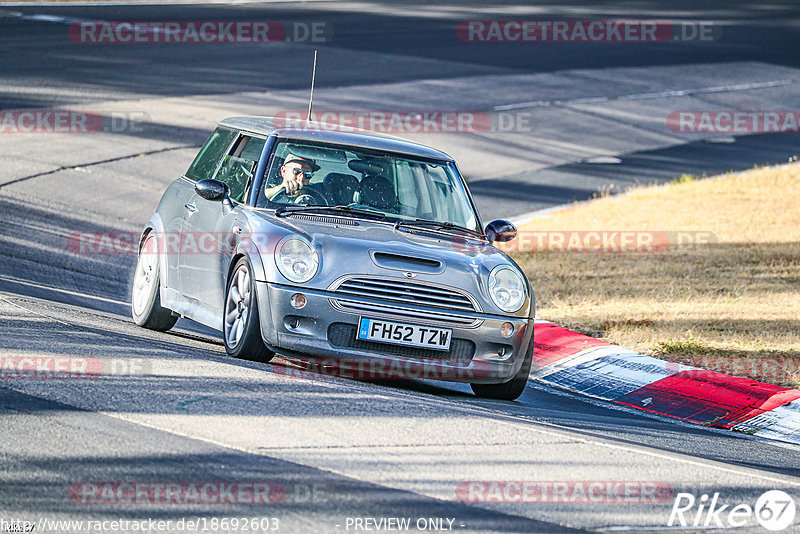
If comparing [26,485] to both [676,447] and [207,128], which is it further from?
[207,128]

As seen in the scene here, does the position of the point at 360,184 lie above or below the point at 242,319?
above

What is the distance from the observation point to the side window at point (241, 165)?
8.33 m

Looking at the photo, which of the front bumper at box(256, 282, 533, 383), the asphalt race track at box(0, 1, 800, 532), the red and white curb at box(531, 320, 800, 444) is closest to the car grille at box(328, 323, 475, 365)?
the front bumper at box(256, 282, 533, 383)

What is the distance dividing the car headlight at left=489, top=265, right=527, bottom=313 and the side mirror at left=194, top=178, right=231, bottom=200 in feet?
6.72

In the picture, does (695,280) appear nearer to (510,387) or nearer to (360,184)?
(510,387)

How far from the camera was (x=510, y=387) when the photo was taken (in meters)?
7.88

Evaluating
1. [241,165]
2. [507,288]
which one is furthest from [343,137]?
[507,288]

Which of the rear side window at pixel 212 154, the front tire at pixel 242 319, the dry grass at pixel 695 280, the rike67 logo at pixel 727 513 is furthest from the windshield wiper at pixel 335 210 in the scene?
the rike67 logo at pixel 727 513

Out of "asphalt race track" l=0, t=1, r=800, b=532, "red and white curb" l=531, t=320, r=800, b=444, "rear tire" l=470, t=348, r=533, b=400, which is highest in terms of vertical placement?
"asphalt race track" l=0, t=1, r=800, b=532

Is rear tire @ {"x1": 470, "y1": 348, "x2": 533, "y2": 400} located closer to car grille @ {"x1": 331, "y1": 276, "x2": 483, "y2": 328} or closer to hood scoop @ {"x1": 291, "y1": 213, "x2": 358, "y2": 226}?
car grille @ {"x1": 331, "y1": 276, "x2": 483, "y2": 328}

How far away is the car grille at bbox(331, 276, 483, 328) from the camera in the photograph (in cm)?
721

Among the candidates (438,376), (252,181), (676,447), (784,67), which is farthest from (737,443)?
(784,67)

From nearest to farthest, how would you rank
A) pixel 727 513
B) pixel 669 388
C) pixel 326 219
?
pixel 727 513 < pixel 326 219 < pixel 669 388

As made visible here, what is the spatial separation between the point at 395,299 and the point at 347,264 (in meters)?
0.37
